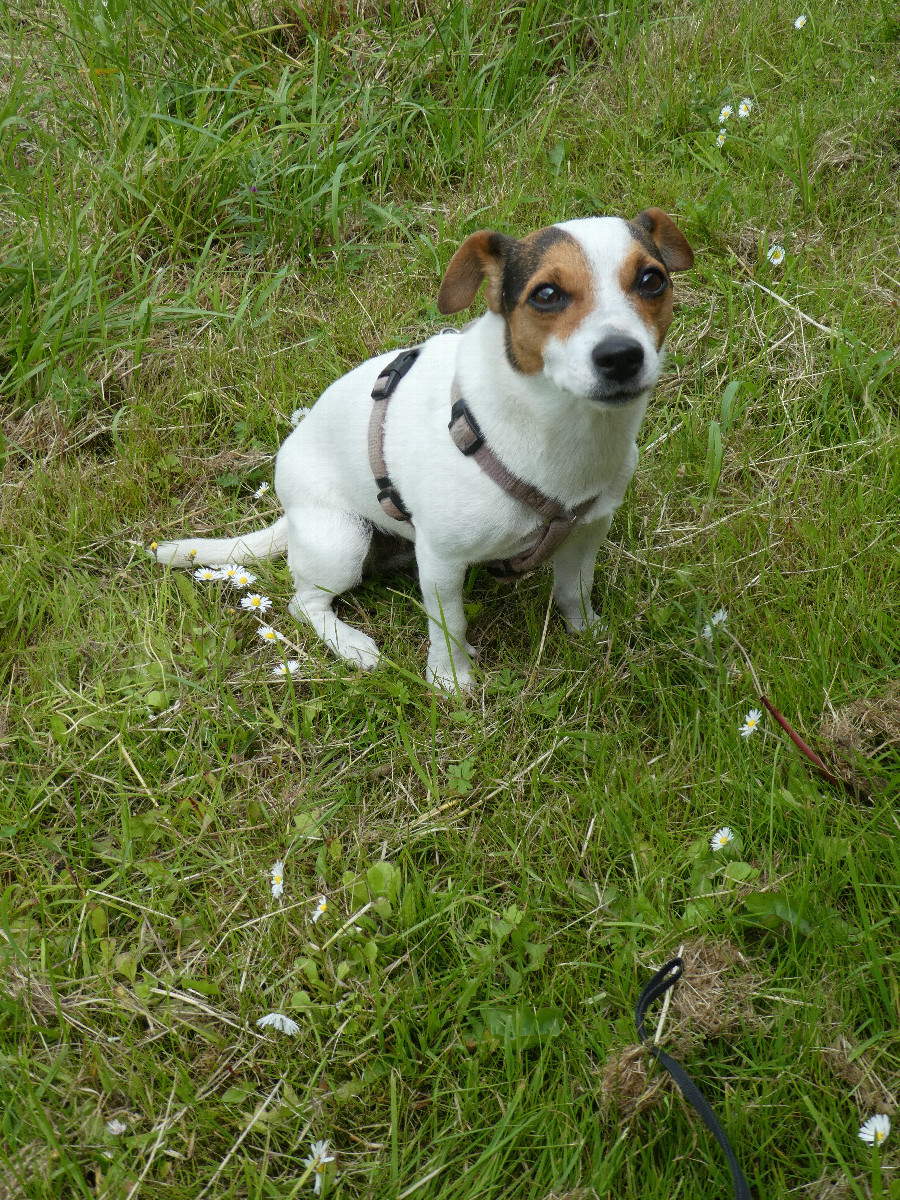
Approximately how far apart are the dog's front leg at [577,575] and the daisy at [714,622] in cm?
35

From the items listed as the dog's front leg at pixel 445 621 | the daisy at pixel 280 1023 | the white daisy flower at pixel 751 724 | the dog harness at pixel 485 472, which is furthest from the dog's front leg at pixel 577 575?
the daisy at pixel 280 1023

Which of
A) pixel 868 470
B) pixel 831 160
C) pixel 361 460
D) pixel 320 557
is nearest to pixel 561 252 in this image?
pixel 361 460

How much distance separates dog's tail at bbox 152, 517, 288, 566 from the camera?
3.19 m

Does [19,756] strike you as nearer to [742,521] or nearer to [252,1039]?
[252,1039]

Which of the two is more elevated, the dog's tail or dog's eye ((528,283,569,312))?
dog's eye ((528,283,569,312))

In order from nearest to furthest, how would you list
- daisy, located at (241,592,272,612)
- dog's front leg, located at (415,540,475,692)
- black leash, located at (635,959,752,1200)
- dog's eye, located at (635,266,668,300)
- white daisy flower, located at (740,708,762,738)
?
black leash, located at (635,959,752,1200)
dog's eye, located at (635,266,668,300)
white daisy flower, located at (740,708,762,738)
dog's front leg, located at (415,540,475,692)
daisy, located at (241,592,272,612)

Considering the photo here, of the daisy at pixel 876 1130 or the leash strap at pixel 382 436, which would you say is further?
the leash strap at pixel 382 436

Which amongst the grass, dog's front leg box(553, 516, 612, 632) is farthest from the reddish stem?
dog's front leg box(553, 516, 612, 632)

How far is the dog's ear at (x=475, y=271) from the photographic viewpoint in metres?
2.43

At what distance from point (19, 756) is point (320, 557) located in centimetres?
107

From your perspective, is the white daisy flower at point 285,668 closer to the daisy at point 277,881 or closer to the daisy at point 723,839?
the daisy at point 277,881

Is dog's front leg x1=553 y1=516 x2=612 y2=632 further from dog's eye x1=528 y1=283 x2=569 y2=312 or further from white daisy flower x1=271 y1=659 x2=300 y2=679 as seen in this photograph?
white daisy flower x1=271 y1=659 x2=300 y2=679

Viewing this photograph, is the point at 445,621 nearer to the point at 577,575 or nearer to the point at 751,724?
the point at 577,575

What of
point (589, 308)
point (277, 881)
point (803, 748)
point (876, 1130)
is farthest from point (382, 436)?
point (876, 1130)
